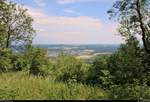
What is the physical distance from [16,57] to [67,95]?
39.9m

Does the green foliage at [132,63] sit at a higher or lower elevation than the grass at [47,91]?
higher

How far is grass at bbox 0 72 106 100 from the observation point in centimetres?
1109

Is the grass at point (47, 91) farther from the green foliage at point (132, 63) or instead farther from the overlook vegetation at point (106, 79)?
the green foliage at point (132, 63)

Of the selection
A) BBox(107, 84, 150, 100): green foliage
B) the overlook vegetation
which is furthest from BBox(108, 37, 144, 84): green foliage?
BBox(107, 84, 150, 100): green foliage

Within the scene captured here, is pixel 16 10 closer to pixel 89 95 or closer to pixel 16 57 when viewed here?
pixel 16 57

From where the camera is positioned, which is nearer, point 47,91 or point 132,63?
point 47,91

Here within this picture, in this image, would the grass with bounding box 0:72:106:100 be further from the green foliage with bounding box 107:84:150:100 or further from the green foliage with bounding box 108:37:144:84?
the green foliage with bounding box 108:37:144:84

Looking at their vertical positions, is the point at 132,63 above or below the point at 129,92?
above

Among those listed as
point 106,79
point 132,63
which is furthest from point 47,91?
point 132,63

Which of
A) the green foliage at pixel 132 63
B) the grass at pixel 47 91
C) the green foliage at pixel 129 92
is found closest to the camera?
the green foliage at pixel 129 92

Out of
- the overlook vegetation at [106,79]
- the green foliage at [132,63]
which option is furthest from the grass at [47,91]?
the green foliage at [132,63]

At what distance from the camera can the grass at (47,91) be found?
1109 cm

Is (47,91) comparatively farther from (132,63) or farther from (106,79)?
(132,63)

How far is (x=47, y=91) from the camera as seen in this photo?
11.8 m
